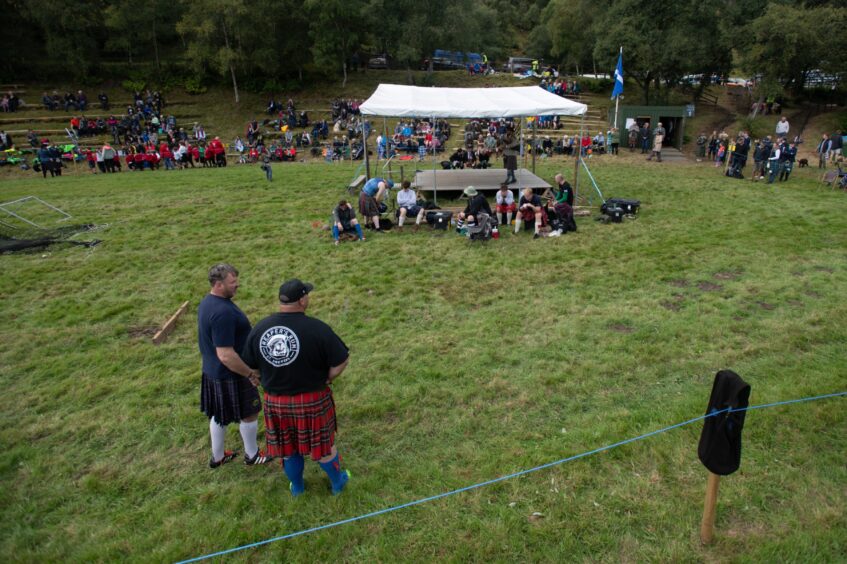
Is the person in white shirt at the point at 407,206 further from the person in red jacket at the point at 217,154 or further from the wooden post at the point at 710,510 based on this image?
the person in red jacket at the point at 217,154

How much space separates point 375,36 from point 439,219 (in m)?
27.8

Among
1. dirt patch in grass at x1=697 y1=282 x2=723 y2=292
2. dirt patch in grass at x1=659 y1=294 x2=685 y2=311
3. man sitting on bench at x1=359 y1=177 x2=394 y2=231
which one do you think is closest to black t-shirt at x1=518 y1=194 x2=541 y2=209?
man sitting on bench at x1=359 y1=177 x2=394 y2=231

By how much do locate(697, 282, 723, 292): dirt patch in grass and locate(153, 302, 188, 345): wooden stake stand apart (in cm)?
761

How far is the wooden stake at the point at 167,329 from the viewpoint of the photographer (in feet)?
21.2

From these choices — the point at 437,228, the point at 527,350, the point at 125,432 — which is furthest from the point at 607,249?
the point at 125,432

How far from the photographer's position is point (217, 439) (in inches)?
165

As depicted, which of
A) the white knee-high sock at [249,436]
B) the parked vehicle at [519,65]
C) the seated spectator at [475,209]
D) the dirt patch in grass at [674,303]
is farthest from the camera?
the parked vehicle at [519,65]

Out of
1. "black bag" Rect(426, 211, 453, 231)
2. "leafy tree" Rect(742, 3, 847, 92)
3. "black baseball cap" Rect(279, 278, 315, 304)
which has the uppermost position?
"leafy tree" Rect(742, 3, 847, 92)

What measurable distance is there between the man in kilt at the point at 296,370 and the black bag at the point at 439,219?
7.69m

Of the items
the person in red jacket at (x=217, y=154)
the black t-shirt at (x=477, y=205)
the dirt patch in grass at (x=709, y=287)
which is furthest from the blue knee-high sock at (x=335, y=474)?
the person in red jacket at (x=217, y=154)

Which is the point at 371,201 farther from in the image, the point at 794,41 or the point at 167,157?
the point at 794,41

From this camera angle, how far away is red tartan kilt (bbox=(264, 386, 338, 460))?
3455 mm

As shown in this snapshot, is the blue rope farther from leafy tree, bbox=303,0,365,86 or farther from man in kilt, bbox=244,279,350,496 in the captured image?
leafy tree, bbox=303,0,365,86

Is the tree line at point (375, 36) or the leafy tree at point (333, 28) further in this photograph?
the leafy tree at point (333, 28)
